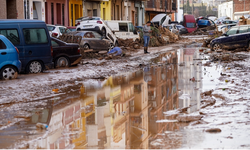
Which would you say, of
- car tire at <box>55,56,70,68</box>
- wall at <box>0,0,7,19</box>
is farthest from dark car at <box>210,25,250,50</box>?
wall at <box>0,0,7,19</box>

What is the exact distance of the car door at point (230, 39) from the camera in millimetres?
24656

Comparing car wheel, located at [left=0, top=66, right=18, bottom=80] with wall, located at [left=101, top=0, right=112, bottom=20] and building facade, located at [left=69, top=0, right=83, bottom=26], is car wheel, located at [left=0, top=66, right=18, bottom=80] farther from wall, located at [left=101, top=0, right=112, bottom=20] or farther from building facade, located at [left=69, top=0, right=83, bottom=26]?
wall, located at [left=101, top=0, right=112, bottom=20]

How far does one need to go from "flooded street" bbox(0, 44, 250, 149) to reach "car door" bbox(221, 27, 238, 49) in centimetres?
1168

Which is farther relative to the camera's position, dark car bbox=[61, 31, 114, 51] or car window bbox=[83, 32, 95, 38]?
car window bbox=[83, 32, 95, 38]

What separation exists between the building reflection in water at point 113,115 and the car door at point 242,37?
12.4 metres

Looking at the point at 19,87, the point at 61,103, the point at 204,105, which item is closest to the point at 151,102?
the point at 204,105

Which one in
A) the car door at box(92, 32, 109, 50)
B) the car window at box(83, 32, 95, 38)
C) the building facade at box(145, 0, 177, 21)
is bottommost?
the car door at box(92, 32, 109, 50)

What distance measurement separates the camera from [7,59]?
45.5ft

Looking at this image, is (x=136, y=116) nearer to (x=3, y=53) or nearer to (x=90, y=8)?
(x=3, y=53)

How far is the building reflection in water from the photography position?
21.0ft

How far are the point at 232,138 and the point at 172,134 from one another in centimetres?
87

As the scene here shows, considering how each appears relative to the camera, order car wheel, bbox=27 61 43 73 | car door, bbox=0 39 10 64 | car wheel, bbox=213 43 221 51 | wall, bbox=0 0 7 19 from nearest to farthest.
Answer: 1. car door, bbox=0 39 10 64
2. car wheel, bbox=27 61 43 73
3. car wheel, bbox=213 43 221 51
4. wall, bbox=0 0 7 19

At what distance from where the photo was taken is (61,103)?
31.8ft

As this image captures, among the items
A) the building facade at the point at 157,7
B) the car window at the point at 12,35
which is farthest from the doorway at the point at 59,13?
the building facade at the point at 157,7
